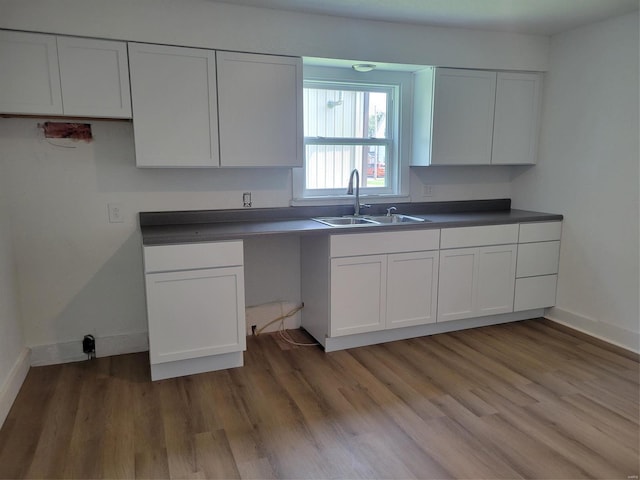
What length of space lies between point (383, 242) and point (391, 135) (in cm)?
110

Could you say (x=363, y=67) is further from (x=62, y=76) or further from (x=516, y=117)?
(x=62, y=76)

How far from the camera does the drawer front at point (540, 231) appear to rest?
11.3 feet

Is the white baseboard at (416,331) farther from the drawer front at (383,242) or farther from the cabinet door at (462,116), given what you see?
the cabinet door at (462,116)

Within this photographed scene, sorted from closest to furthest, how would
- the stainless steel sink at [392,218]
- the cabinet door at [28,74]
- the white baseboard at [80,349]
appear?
the cabinet door at [28,74], the white baseboard at [80,349], the stainless steel sink at [392,218]

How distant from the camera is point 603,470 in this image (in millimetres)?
1890

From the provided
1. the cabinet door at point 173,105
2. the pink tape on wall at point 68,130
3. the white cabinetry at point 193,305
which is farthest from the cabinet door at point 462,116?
the pink tape on wall at point 68,130

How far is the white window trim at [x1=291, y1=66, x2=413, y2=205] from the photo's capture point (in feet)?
11.0

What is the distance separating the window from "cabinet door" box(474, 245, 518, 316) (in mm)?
944

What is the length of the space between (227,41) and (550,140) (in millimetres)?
2647

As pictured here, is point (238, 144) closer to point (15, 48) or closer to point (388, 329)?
point (15, 48)

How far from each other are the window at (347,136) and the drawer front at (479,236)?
28.4 inches

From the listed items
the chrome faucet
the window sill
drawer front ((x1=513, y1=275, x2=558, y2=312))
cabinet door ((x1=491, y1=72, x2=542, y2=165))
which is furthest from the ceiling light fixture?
drawer front ((x1=513, y1=275, x2=558, y2=312))

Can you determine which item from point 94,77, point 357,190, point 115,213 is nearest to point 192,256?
point 115,213

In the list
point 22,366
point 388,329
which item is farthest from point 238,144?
point 22,366
